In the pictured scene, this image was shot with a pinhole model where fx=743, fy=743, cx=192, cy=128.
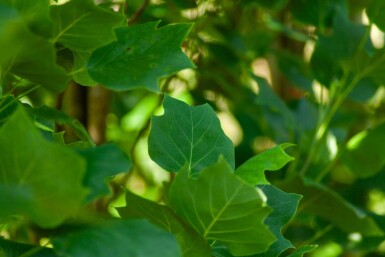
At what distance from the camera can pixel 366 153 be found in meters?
0.88

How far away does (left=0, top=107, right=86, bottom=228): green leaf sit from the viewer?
1.21 feet

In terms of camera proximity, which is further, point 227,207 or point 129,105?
point 129,105

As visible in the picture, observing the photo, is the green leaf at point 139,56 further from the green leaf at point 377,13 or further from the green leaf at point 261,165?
the green leaf at point 377,13

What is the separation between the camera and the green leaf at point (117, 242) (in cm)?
38

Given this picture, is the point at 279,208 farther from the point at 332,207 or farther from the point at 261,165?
the point at 332,207

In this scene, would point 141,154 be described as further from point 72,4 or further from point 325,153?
point 72,4

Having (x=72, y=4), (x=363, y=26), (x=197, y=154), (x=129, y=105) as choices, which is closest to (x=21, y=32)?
(x=72, y=4)

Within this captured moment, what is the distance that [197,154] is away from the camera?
0.52m

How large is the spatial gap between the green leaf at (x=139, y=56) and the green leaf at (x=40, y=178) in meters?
0.08

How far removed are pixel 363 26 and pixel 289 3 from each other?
15 centimetres

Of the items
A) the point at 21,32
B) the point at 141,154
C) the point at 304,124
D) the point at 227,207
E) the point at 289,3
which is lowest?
the point at 141,154

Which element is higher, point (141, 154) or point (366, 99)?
point (366, 99)

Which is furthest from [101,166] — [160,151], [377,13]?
[377,13]

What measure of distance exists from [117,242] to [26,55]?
0.39 feet
